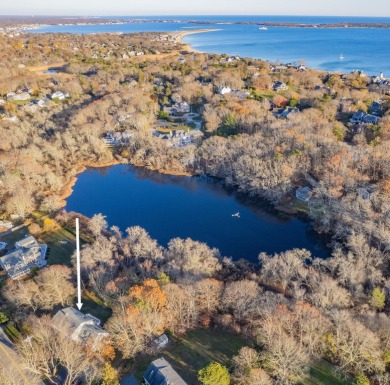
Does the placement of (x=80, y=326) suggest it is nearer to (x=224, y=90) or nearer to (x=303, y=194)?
(x=303, y=194)

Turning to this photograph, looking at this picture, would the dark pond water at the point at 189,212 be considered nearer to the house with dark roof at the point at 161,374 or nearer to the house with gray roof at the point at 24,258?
the house with gray roof at the point at 24,258

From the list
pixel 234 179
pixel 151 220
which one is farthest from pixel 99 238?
pixel 234 179

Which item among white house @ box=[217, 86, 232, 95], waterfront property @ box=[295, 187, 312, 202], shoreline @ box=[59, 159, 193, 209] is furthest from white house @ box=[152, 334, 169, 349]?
white house @ box=[217, 86, 232, 95]

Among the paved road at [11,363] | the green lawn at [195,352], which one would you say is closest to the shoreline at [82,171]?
the paved road at [11,363]

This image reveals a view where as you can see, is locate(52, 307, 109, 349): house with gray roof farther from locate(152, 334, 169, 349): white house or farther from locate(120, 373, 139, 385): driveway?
locate(152, 334, 169, 349): white house

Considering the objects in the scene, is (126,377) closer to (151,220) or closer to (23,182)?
(151,220)

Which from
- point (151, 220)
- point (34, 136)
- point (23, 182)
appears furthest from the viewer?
point (34, 136)

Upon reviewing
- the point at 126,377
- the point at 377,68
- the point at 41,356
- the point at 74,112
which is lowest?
the point at 126,377
